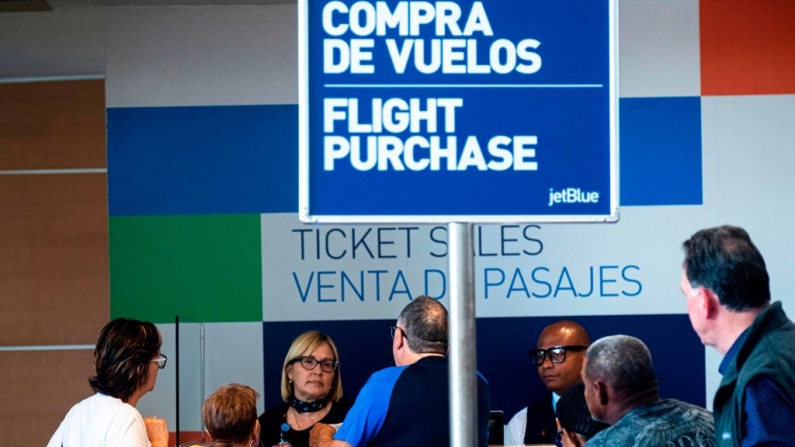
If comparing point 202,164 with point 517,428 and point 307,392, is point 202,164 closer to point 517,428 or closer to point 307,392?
point 307,392

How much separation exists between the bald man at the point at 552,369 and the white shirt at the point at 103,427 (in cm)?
210

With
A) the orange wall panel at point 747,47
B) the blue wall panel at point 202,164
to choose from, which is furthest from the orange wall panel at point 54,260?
the orange wall panel at point 747,47

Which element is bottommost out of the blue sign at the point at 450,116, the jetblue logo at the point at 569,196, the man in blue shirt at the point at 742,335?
the man in blue shirt at the point at 742,335

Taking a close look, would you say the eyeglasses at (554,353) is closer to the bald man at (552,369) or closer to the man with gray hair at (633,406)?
the bald man at (552,369)

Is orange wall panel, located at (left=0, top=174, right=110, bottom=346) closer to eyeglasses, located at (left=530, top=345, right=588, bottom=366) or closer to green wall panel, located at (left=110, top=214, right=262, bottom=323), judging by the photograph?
green wall panel, located at (left=110, top=214, right=262, bottom=323)

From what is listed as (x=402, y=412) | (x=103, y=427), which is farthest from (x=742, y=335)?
(x=103, y=427)

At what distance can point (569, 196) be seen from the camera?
1450mm

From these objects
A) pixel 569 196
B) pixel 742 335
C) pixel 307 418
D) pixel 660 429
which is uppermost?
pixel 569 196

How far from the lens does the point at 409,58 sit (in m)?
1.46

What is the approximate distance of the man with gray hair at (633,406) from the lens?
2.14 meters

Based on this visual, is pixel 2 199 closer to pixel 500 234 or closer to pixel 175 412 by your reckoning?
pixel 175 412

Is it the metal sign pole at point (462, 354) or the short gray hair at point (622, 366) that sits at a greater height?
the metal sign pole at point (462, 354)

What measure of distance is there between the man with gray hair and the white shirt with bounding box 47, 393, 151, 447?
124 centimetres

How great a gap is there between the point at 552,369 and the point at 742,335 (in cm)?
280
